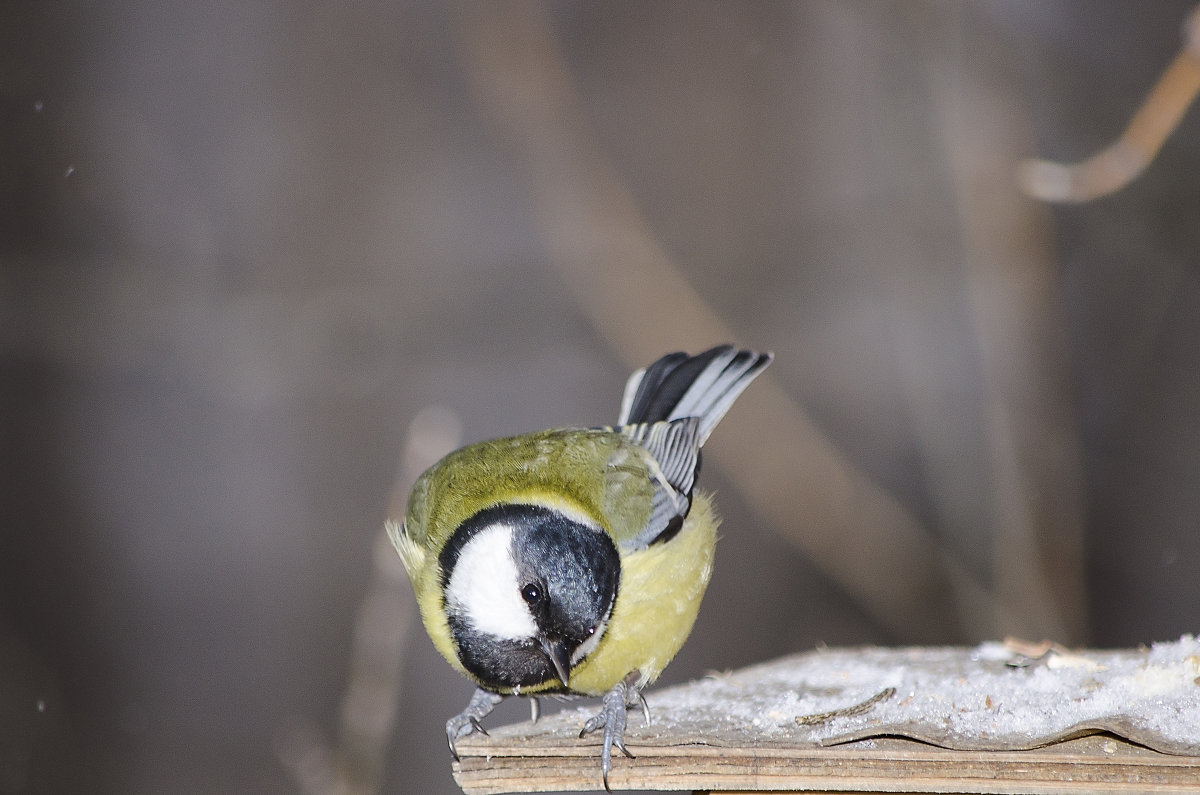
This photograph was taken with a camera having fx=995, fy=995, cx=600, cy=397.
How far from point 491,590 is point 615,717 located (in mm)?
256

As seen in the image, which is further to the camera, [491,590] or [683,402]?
[683,402]

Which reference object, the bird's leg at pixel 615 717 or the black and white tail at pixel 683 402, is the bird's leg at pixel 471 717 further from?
the black and white tail at pixel 683 402

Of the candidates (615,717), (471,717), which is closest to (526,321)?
(471,717)

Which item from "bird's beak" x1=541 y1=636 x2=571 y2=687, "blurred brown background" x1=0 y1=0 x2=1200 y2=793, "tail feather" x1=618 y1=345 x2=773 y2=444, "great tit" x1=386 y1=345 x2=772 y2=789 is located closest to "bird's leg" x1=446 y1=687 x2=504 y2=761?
"great tit" x1=386 y1=345 x2=772 y2=789

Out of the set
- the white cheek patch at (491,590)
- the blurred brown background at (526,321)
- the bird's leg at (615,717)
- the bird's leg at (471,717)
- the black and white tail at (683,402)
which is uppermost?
the blurred brown background at (526,321)

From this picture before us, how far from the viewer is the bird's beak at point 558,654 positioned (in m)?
1.35

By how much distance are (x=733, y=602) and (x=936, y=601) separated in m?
0.71

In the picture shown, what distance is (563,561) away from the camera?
1.37 meters

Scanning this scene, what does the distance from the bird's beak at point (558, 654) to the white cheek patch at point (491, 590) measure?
0.02 meters

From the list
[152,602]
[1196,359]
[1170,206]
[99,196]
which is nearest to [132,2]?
[99,196]

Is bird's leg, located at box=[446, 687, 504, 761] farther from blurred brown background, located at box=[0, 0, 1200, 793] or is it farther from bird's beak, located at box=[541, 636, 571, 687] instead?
blurred brown background, located at box=[0, 0, 1200, 793]

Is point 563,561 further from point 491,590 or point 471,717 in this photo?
point 471,717

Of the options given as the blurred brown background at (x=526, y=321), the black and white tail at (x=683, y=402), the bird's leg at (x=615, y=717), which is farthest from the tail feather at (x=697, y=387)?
the blurred brown background at (x=526, y=321)

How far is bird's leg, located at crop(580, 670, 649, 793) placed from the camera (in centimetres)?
112
